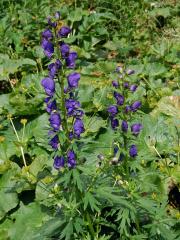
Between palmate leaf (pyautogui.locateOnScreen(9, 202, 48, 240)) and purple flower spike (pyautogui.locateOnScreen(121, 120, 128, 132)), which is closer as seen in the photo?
purple flower spike (pyautogui.locateOnScreen(121, 120, 128, 132))

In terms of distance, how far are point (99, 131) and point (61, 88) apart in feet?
6.47

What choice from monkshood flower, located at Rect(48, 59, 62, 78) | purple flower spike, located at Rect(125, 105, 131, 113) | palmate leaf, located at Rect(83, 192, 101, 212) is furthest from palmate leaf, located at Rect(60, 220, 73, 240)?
monkshood flower, located at Rect(48, 59, 62, 78)

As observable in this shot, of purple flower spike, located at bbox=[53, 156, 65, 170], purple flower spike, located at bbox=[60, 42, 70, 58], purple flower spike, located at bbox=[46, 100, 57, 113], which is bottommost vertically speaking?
purple flower spike, located at bbox=[53, 156, 65, 170]

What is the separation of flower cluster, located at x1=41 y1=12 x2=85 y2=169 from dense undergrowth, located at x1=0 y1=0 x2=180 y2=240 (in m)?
0.04

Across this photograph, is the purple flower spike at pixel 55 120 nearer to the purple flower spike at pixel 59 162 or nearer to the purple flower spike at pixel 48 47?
the purple flower spike at pixel 59 162

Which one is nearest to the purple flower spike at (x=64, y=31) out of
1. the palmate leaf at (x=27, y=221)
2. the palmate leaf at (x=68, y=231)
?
the palmate leaf at (x=68, y=231)

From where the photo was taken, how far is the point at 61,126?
2.81 m

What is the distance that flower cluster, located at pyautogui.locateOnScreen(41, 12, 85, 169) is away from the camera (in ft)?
8.59

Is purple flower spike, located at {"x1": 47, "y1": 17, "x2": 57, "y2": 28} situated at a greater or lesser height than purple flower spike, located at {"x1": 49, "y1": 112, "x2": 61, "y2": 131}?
greater

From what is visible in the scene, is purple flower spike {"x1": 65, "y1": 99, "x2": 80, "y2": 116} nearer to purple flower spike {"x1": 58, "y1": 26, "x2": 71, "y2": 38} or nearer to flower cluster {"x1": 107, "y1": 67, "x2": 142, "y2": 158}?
flower cluster {"x1": 107, "y1": 67, "x2": 142, "y2": 158}

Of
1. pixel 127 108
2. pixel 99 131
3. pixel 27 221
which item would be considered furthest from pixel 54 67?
pixel 99 131

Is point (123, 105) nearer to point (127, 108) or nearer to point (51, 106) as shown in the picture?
point (127, 108)

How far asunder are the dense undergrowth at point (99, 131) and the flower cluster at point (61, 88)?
4cm

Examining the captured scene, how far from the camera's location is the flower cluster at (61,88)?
8.59 feet
